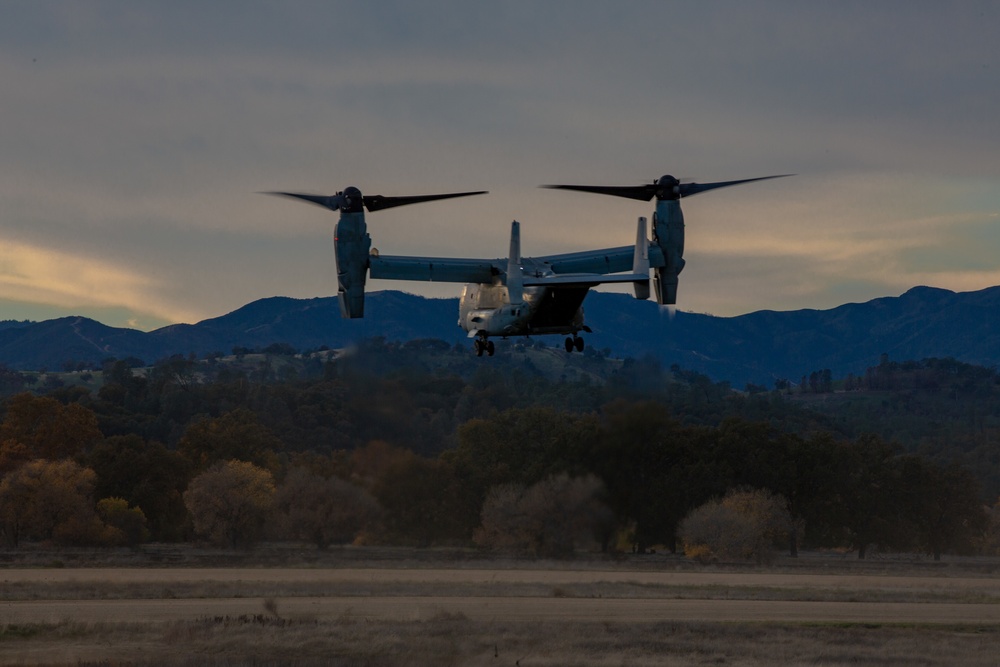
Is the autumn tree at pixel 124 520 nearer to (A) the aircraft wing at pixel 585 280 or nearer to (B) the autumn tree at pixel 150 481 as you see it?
(B) the autumn tree at pixel 150 481

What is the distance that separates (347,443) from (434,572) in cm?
2032

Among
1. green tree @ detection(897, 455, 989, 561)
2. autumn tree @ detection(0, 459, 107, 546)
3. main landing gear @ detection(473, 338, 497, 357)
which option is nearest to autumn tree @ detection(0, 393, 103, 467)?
autumn tree @ detection(0, 459, 107, 546)

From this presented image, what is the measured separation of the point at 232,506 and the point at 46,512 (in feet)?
51.3

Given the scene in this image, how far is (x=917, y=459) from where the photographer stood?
452 feet

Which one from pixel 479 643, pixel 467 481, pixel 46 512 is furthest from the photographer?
pixel 467 481

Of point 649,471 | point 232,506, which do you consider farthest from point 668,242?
point 232,506

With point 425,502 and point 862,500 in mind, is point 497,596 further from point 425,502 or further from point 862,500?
point 862,500

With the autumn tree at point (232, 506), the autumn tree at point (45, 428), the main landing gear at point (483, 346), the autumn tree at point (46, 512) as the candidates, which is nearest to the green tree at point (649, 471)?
the autumn tree at point (232, 506)

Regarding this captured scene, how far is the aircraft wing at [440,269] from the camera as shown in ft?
189

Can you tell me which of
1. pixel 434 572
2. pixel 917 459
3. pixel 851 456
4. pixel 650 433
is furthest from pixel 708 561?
pixel 917 459

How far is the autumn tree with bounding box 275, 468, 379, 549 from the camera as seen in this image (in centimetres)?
9769

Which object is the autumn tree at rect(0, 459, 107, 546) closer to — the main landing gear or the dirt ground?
the dirt ground

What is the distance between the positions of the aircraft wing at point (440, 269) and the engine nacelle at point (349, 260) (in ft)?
13.2

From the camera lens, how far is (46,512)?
349 feet
